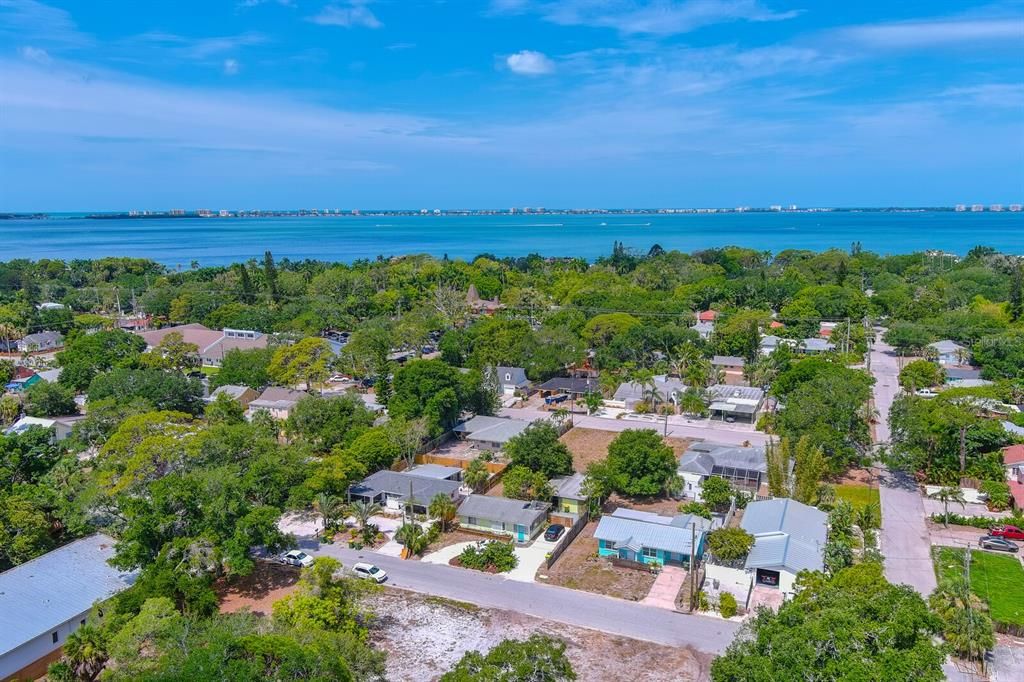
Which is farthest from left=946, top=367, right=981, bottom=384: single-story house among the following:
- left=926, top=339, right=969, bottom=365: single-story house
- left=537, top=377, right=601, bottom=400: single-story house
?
left=537, top=377, right=601, bottom=400: single-story house

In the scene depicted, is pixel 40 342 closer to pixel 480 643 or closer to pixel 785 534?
pixel 480 643

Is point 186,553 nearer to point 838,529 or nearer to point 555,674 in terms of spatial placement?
point 555,674

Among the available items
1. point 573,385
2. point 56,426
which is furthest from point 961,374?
point 56,426

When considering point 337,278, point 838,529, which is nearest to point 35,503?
point 838,529

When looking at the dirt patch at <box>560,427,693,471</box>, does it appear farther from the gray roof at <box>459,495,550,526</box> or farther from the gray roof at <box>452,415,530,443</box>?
the gray roof at <box>459,495,550,526</box>

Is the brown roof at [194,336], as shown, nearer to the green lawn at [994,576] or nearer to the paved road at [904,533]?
the paved road at [904,533]

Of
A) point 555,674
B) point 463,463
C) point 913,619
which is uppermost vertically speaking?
point 913,619

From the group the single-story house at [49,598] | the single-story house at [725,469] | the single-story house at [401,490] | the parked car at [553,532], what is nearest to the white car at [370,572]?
the single-story house at [401,490]
